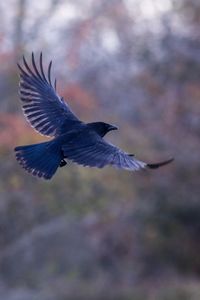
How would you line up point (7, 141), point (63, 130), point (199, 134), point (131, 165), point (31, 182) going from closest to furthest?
point (131, 165), point (63, 130), point (7, 141), point (31, 182), point (199, 134)

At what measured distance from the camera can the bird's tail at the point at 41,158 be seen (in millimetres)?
3803

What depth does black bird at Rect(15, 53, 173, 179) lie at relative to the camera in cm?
370

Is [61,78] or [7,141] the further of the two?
[61,78]

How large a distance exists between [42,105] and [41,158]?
0.66 metres

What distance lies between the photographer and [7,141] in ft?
36.1

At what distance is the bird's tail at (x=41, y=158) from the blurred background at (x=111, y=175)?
653cm

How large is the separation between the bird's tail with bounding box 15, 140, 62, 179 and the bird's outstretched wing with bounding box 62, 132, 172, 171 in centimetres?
5

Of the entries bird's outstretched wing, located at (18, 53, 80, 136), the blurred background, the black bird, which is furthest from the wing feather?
the blurred background

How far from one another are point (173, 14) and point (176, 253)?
387cm

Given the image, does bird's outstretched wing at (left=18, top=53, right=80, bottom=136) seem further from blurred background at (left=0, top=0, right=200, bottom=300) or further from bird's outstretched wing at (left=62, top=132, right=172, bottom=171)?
blurred background at (left=0, top=0, right=200, bottom=300)

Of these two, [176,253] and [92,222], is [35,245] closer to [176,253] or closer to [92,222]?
[92,222]

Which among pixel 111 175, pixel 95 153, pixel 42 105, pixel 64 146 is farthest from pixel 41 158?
pixel 111 175

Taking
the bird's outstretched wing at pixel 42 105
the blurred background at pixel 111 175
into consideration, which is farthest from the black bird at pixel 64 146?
the blurred background at pixel 111 175

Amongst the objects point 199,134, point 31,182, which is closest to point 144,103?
point 199,134
